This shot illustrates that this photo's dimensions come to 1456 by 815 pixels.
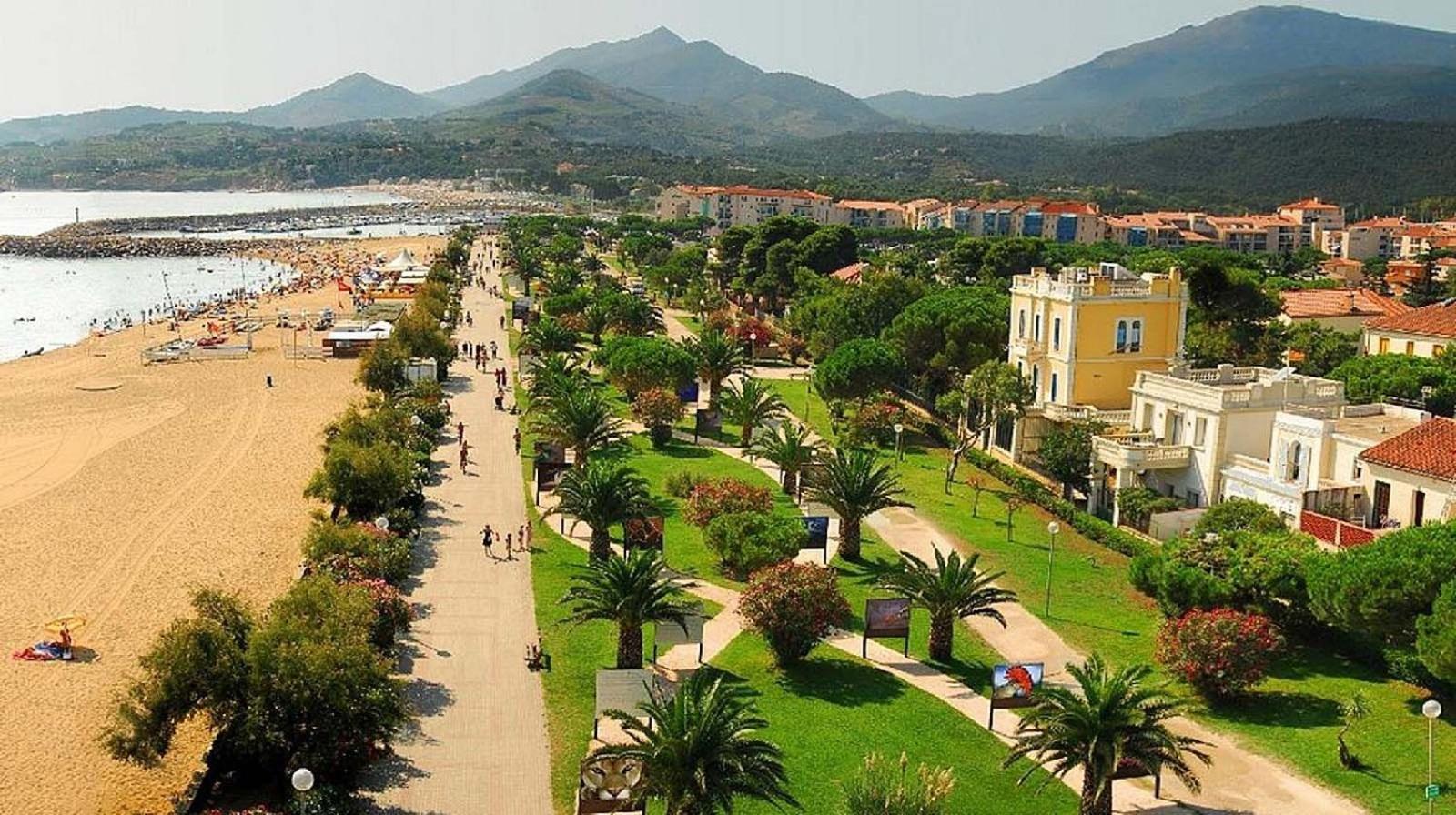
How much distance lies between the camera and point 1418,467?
1136 inches

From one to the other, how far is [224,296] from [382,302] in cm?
2762

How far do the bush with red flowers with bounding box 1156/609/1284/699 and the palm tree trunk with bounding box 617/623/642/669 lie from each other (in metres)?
9.96

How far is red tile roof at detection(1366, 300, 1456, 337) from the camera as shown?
5309cm

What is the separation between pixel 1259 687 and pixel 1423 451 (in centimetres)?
1032

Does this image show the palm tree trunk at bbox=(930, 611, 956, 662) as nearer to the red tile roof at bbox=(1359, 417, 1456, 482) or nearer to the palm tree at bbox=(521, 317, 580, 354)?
the red tile roof at bbox=(1359, 417, 1456, 482)

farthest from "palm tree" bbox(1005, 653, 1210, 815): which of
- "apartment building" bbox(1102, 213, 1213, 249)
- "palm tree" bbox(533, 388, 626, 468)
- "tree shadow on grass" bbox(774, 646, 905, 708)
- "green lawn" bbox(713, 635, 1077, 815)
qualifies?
"apartment building" bbox(1102, 213, 1213, 249)

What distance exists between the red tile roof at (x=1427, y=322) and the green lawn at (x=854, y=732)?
4156 centimetres

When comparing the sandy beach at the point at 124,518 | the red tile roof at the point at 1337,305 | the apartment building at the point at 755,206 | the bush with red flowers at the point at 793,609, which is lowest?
the sandy beach at the point at 124,518

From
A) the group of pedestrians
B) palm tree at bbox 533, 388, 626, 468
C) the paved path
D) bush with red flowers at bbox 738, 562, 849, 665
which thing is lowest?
the paved path

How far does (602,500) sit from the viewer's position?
29000mm

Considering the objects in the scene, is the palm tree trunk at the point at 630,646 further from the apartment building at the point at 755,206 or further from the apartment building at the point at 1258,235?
the apartment building at the point at 1258,235

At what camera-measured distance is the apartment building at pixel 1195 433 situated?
1363 inches

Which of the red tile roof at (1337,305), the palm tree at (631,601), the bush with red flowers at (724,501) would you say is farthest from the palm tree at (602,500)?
the red tile roof at (1337,305)

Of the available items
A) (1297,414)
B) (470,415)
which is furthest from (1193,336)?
(470,415)
